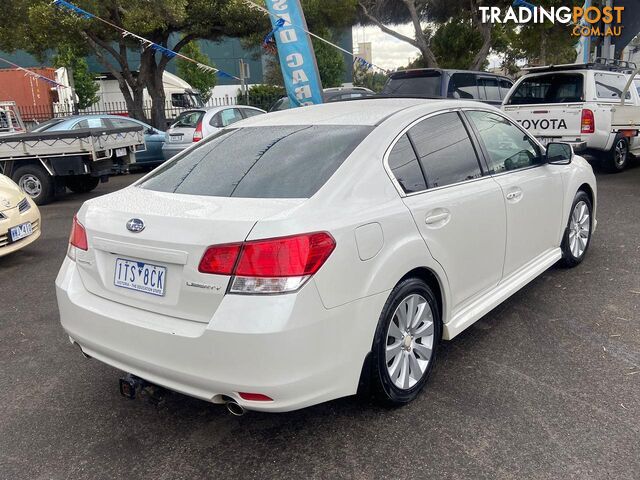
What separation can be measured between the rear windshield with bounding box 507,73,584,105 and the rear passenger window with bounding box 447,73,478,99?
0.95 m

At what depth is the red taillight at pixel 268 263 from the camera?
2.32 metres

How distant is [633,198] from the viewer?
26.7 ft

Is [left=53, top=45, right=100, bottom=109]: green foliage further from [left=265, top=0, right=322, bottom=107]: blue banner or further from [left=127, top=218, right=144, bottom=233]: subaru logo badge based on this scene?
[left=127, top=218, right=144, bottom=233]: subaru logo badge

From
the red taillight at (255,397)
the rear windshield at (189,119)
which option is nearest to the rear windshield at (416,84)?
the rear windshield at (189,119)

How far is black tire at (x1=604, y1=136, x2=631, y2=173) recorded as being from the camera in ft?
32.4

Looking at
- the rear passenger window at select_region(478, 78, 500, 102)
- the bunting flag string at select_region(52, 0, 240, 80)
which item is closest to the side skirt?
the rear passenger window at select_region(478, 78, 500, 102)

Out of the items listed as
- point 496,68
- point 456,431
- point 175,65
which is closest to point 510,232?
point 456,431

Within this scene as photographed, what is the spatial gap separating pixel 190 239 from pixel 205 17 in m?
16.5

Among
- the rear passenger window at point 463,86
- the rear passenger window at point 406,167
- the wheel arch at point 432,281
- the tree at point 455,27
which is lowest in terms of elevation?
the wheel arch at point 432,281

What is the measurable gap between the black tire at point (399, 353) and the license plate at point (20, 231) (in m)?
4.70

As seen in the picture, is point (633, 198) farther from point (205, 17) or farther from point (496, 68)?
point (496, 68)

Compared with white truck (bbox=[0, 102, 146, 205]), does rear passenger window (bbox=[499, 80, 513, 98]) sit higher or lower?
higher

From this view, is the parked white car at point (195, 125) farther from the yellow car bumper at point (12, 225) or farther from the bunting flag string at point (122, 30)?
the yellow car bumper at point (12, 225)

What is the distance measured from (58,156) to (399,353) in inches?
332
